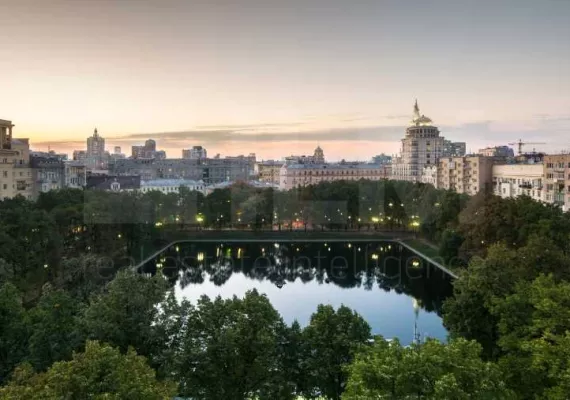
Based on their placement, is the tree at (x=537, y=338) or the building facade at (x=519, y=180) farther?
the building facade at (x=519, y=180)

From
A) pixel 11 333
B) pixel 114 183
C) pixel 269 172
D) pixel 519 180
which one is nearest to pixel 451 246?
pixel 519 180

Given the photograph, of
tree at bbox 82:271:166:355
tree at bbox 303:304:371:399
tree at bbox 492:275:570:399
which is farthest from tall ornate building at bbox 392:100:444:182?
tree at bbox 82:271:166:355

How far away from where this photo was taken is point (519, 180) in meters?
66.1

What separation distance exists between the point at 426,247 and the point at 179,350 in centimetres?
4464

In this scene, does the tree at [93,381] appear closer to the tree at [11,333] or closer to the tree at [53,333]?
the tree at [53,333]

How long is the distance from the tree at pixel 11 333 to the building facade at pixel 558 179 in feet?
157

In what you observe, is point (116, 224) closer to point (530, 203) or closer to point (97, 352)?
point (530, 203)

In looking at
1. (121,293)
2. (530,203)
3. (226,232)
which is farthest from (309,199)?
(121,293)

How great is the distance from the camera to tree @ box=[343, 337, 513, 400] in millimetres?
11805

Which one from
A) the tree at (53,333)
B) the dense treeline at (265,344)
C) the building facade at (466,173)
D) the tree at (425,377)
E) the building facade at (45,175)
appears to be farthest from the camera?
the building facade at (466,173)

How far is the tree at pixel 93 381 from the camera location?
1114 centimetres

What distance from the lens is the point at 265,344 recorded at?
51.2 feet

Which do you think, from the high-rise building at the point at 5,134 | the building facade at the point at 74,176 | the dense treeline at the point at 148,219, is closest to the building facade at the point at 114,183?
the building facade at the point at 74,176

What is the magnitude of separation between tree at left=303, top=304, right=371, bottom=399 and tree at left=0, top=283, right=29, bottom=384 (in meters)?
9.43
